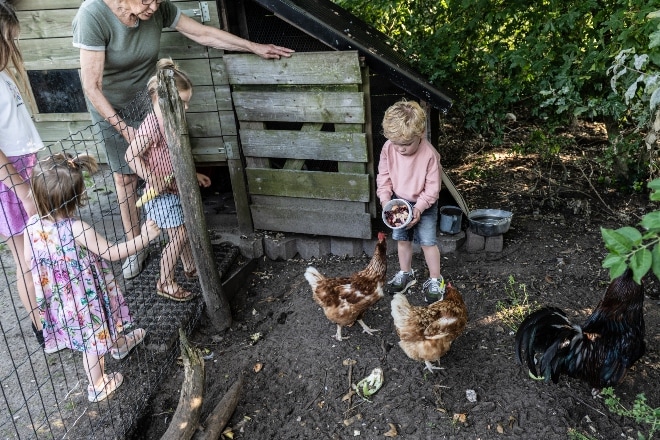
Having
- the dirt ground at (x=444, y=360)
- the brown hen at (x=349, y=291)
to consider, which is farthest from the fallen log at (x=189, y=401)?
the brown hen at (x=349, y=291)

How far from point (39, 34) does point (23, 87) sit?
4.88 ft

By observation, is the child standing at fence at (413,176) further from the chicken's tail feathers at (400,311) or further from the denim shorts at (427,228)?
the chicken's tail feathers at (400,311)

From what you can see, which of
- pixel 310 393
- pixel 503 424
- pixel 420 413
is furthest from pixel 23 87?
pixel 503 424

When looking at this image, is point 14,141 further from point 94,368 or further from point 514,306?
point 514,306

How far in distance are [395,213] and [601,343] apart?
155cm

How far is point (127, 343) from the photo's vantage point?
11.9 feet

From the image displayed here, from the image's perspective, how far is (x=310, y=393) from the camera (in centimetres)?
344

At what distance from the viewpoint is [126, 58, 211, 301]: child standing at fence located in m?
3.65

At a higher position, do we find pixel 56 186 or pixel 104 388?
pixel 56 186

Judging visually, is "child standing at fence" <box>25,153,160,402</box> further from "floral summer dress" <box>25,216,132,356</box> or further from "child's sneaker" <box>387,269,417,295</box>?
"child's sneaker" <box>387,269,417,295</box>

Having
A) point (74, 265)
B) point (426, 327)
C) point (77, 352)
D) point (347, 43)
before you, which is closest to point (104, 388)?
point (77, 352)

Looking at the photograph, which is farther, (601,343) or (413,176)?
(413,176)

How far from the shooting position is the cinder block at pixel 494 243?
4664mm

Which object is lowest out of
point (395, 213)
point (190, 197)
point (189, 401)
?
point (189, 401)
